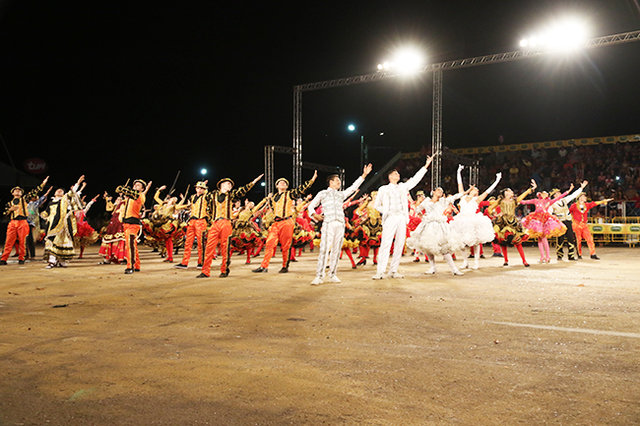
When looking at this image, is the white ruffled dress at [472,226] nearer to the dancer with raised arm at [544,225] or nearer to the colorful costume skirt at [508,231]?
the colorful costume skirt at [508,231]

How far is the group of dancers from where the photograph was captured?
9.00 m

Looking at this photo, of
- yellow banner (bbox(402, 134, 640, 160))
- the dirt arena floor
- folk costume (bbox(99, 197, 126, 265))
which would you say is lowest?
the dirt arena floor

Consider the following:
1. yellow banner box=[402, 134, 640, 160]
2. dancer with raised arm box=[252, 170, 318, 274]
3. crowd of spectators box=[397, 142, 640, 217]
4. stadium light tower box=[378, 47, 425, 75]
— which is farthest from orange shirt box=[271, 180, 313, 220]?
yellow banner box=[402, 134, 640, 160]

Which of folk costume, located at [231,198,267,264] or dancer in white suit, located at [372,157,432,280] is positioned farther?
folk costume, located at [231,198,267,264]

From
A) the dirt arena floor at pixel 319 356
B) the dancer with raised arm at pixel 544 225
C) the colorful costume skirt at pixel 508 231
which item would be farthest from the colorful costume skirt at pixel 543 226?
the dirt arena floor at pixel 319 356

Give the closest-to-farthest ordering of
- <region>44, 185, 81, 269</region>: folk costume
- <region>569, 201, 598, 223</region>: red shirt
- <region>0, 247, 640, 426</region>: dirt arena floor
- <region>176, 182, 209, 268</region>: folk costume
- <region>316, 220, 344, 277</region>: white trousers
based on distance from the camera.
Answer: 1. <region>0, 247, 640, 426</region>: dirt arena floor
2. <region>316, 220, 344, 277</region>: white trousers
3. <region>176, 182, 209, 268</region>: folk costume
4. <region>44, 185, 81, 269</region>: folk costume
5. <region>569, 201, 598, 223</region>: red shirt

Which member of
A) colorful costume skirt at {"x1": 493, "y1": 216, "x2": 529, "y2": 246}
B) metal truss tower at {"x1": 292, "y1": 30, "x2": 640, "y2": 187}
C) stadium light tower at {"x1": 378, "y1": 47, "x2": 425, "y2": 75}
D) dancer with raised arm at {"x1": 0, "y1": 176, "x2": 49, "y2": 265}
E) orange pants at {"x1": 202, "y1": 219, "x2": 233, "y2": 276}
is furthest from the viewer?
stadium light tower at {"x1": 378, "y1": 47, "x2": 425, "y2": 75}

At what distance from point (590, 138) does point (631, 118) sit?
88.4 inches

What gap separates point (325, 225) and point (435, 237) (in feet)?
7.96

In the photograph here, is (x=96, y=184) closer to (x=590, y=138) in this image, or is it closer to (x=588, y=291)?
(x=588, y=291)

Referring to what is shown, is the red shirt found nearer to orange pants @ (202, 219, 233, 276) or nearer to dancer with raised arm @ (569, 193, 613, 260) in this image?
dancer with raised arm @ (569, 193, 613, 260)

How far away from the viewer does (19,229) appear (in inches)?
502

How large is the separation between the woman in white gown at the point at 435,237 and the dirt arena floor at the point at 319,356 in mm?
2274

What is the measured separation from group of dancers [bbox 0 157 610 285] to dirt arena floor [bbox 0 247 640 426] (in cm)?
195
